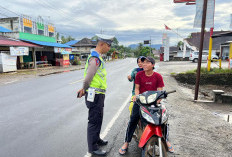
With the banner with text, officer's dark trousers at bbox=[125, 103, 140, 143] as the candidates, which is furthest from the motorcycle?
the banner with text

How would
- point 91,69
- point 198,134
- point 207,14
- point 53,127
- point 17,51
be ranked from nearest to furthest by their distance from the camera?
point 91,69 < point 198,134 < point 53,127 < point 207,14 < point 17,51

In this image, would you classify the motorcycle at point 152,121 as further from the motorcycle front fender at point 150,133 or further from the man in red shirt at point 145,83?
the man in red shirt at point 145,83

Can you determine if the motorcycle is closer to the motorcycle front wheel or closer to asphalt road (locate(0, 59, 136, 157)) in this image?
the motorcycle front wheel

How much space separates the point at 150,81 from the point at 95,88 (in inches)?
36.8

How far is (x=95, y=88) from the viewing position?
2.87 metres

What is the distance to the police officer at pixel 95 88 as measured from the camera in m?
2.78

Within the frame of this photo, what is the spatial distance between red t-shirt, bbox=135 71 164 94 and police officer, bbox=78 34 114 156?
0.65m

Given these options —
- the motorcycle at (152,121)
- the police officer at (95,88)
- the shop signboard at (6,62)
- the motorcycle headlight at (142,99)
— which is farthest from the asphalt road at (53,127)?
the shop signboard at (6,62)

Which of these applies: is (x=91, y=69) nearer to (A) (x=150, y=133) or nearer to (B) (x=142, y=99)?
(B) (x=142, y=99)

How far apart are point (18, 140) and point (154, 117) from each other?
286 centimetres

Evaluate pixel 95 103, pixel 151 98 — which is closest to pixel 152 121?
pixel 151 98

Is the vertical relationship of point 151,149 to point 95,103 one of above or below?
below

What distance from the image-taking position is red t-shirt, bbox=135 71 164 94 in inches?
115

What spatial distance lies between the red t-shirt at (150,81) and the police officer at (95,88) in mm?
647
